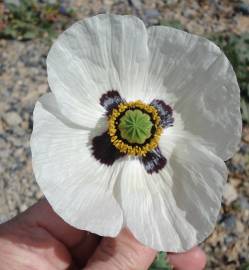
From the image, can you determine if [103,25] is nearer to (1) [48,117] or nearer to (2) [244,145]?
(1) [48,117]

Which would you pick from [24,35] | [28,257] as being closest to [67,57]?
[28,257]

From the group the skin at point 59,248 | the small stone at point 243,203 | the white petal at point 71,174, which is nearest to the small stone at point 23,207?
the skin at point 59,248

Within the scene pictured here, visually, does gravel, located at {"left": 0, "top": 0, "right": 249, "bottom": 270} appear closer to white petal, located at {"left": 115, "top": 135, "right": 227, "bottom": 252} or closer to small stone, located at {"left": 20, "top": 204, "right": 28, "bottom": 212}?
small stone, located at {"left": 20, "top": 204, "right": 28, "bottom": 212}

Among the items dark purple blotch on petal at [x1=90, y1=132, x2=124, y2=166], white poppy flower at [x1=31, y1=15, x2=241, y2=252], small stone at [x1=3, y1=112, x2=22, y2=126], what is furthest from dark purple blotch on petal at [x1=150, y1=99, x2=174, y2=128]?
small stone at [x1=3, y1=112, x2=22, y2=126]

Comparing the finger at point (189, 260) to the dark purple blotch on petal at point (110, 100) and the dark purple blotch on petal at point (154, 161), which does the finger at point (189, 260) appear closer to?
the dark purple blotch on petal at point (154, 161)

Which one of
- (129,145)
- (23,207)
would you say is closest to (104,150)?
(129,145)

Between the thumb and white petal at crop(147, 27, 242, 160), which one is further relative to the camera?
the thumb
